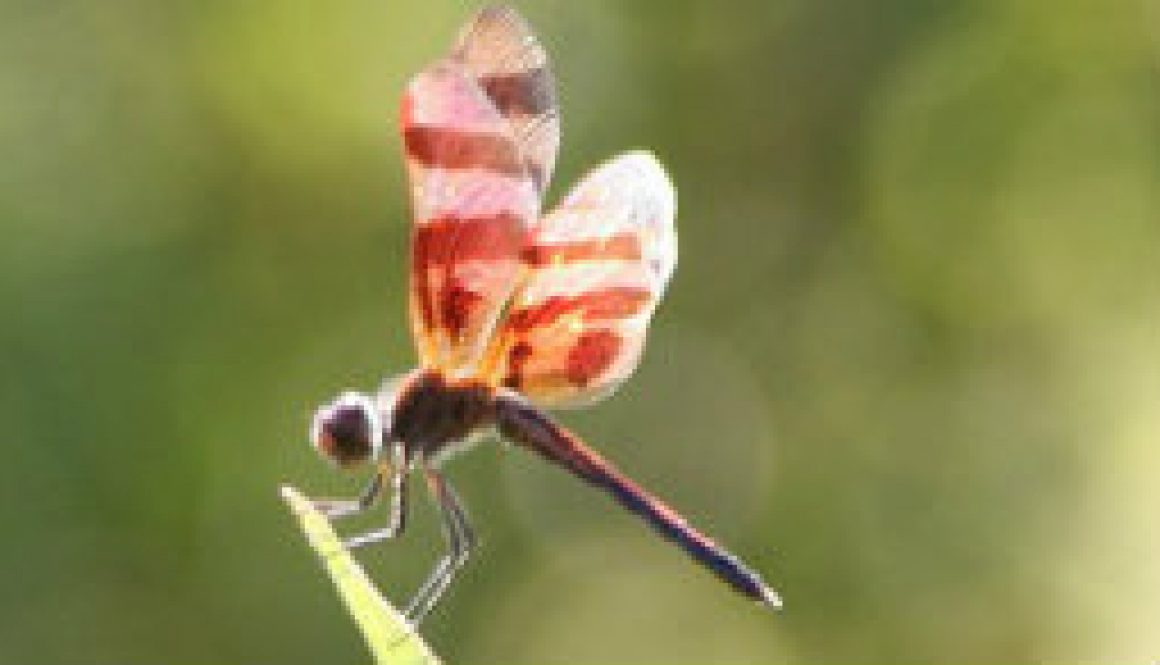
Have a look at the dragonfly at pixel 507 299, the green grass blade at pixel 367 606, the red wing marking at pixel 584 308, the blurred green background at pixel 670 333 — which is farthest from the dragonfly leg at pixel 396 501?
the blurred green background at pixel 670 333

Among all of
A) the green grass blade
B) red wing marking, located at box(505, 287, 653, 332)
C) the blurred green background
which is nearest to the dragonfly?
red wing marking, located at box(505, 287, 653, 332)

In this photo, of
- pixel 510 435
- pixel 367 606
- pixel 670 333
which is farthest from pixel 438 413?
pixel 670 333

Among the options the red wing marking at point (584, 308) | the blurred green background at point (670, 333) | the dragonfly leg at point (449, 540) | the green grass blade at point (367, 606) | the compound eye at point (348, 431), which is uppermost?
the green grass blade at point (367, 606)

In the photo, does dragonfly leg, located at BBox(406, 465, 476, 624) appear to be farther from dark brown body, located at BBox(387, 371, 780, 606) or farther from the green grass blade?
the green grass blade

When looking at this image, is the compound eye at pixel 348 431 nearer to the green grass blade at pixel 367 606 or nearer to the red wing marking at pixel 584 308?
the red wing marking at pixel 584 308

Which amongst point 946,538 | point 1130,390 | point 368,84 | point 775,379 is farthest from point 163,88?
point 1130,390

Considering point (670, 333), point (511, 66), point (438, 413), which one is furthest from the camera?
point (670, 333)

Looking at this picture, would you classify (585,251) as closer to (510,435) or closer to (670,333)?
(510,435)
